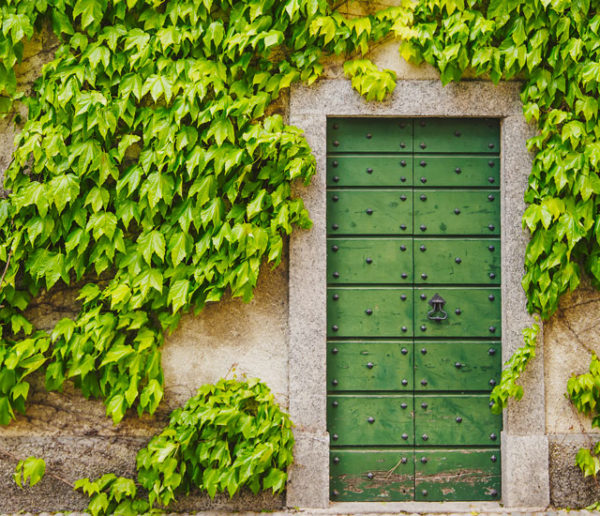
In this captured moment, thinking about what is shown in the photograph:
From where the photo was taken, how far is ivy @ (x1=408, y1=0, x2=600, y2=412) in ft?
12.6

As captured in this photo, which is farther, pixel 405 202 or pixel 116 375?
pixel 405 202

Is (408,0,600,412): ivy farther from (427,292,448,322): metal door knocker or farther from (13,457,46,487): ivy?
(13,457,46,487): ivy

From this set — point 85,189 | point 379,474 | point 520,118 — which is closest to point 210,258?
point 85,189

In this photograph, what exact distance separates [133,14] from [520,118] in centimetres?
272

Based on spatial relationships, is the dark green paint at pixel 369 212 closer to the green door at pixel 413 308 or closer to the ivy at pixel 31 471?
the green door at pixel 413 308

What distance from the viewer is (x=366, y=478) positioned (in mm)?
4082

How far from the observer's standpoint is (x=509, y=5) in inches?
153

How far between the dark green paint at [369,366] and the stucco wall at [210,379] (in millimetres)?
368

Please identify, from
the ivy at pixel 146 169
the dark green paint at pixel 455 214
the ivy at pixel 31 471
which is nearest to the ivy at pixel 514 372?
the dark green paint at pixel 455 214

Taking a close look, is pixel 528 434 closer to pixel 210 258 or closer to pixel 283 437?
pixel 283 437

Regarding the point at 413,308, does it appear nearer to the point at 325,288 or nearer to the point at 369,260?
the point at 369,260

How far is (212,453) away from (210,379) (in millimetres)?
484

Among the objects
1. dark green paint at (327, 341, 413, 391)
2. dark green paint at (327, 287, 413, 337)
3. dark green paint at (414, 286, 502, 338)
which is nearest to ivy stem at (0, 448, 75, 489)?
dark green paint at (327, 341, 413, 391)

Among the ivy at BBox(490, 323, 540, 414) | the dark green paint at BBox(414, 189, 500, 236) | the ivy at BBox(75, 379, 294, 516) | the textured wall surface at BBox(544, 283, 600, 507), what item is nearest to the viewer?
the ivy at BBox(75, 379, 294, 516)
